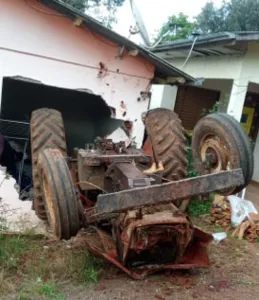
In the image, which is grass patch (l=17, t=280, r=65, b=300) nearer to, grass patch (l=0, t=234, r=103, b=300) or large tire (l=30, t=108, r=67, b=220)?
grass patch (l=0, t=234, r=103, b=300)

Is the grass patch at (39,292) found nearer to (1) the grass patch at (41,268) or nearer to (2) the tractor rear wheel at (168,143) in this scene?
(1) the grass patch at (41,268)

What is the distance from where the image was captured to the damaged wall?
646 cm

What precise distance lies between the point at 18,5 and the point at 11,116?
13.8ft

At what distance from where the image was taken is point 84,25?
6.91 m

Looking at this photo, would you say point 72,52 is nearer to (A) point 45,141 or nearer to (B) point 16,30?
(B) point 16,30

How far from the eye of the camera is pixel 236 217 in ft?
25.6

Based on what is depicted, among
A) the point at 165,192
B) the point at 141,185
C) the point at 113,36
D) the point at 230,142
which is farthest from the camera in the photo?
the point at 113,36

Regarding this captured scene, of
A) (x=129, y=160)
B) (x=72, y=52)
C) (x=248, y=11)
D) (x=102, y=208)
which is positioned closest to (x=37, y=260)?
(x=129, y=160)

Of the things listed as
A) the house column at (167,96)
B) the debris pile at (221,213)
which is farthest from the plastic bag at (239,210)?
the house column at (167,96)

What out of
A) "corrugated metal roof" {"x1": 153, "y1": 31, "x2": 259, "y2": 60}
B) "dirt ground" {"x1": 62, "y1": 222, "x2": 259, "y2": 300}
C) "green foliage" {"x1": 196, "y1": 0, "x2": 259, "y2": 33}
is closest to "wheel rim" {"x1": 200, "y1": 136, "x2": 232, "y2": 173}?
"dirt ground" {"x1": 62, "y1": 222, "x2": 259, "y2": 300}

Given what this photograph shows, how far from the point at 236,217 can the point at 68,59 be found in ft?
14.5

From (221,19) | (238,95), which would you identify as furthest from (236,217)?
(221,19)

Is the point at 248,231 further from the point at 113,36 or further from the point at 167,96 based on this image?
the point at 167,96

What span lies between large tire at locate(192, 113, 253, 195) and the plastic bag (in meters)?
3.52
